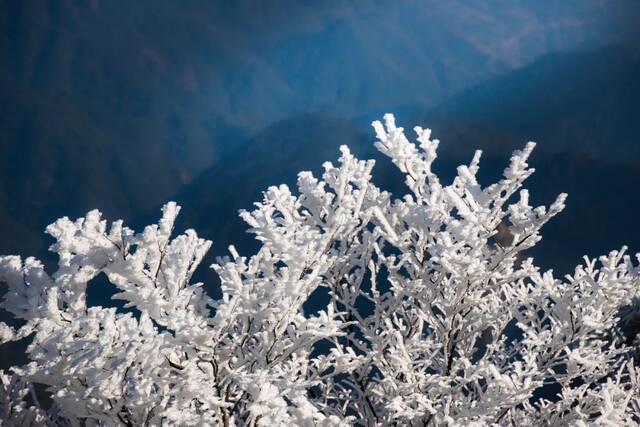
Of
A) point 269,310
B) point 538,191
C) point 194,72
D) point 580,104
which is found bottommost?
point 269,310

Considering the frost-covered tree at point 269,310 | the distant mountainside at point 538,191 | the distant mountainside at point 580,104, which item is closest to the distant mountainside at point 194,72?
the distant mountainside at point 538,191

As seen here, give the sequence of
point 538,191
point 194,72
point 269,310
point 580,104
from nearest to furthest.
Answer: point 269,310 → point 538,191 → point 580,104 → point 194,72

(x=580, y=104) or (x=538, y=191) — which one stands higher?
(x=580, y=104)

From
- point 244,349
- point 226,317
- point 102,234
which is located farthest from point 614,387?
point 102,234

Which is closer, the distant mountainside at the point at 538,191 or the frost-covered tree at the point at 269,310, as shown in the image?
the frost-covered tree at the point at 269,310

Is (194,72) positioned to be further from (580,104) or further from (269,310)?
(269,310)

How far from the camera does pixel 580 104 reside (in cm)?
4312

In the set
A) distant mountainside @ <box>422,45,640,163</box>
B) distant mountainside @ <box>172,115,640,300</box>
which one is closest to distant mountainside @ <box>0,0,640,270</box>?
distant mountainside @ <box>172,115,640,300</box>

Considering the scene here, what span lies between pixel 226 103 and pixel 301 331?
77232mm

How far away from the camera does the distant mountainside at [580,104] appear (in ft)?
131

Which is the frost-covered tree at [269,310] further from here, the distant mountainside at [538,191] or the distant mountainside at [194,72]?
the distant mountainside at [194,72]

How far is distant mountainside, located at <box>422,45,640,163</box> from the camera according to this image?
39906mm

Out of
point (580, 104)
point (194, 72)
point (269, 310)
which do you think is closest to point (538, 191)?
point (580, 104)

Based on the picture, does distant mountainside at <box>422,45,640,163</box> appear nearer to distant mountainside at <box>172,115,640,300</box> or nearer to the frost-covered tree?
distant mountainside at <box>172,115,640,300</box>
